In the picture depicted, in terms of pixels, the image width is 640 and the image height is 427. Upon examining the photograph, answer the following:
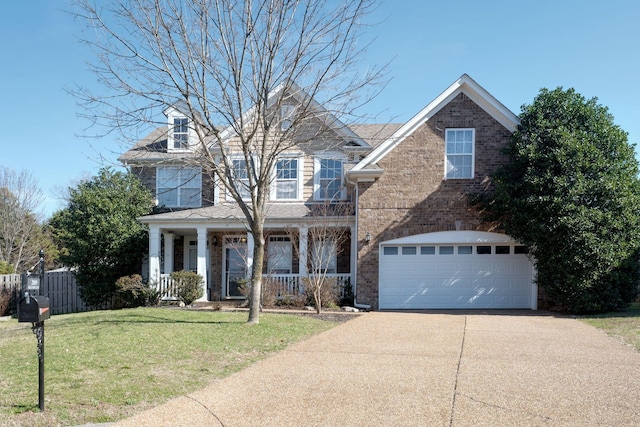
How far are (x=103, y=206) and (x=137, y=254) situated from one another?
84.6 inches

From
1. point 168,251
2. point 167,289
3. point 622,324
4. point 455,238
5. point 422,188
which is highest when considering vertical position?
point 422,188

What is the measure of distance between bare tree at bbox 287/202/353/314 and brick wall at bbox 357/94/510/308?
85cm

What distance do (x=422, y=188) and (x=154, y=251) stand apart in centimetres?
950

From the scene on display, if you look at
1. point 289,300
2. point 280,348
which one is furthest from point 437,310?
point 280,348

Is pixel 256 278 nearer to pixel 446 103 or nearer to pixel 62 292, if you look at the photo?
pixel 446 103

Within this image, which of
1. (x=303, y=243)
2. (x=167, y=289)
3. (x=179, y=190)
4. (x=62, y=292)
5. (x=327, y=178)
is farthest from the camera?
(x=179, y=190)

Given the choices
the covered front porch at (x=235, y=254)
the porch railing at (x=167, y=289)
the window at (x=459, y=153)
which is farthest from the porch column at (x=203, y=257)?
the window at (x=459, y=153)

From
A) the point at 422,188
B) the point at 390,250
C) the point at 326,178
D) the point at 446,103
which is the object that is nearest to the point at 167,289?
the point at 326,178

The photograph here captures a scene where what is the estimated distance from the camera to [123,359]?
762 cm

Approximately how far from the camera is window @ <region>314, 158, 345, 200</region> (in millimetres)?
18641

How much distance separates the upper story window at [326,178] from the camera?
1864 centimetres

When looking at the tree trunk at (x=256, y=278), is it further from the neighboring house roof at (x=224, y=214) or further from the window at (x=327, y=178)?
the window at (x=327, y=178)

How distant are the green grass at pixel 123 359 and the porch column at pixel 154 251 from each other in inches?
176

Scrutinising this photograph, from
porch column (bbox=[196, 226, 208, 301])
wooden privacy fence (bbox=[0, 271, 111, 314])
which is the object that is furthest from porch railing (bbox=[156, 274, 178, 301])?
Answer: wooden privacy fence (bbox=[0, 271, 111, 314])
